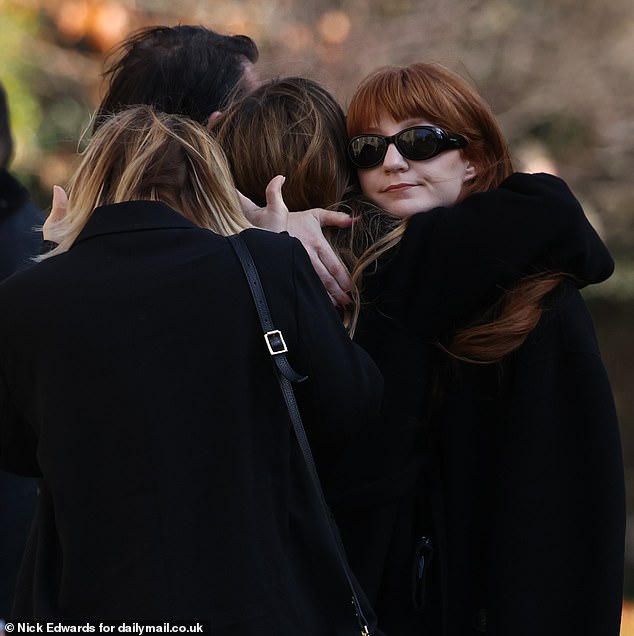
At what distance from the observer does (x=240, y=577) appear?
1.54 meters

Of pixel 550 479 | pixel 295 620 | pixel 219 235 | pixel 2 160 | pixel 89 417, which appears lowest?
pixel 295 620

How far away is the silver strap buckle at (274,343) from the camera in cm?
154

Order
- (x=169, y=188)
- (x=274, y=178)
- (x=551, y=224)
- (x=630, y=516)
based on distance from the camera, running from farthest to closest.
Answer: (x=630, y=516) < (x=274, y=178) < (x=551, y=224) < (x=169, y=188)

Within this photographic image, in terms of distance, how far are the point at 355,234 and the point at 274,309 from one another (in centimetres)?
50

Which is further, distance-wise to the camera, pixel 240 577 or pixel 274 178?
pixel 274 178

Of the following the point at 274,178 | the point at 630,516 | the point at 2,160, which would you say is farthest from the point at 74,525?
the point at 630,516

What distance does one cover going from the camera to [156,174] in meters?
1.67

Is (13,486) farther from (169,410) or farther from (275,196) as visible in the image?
(169,410)

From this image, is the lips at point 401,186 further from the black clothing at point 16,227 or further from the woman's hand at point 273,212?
the black clothing at point 16,227

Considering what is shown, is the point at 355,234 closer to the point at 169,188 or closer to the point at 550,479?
the point at 169,188

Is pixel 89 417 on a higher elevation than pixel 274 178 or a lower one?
lower

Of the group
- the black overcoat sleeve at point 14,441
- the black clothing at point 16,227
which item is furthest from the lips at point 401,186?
the black clothing at point 16,227

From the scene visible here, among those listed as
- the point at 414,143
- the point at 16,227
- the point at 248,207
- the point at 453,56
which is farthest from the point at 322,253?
the point at 453,56

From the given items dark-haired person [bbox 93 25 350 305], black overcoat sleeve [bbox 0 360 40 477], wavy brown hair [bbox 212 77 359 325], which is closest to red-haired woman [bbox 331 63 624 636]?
wavy brown hair [bbox 212 77 359 325]
